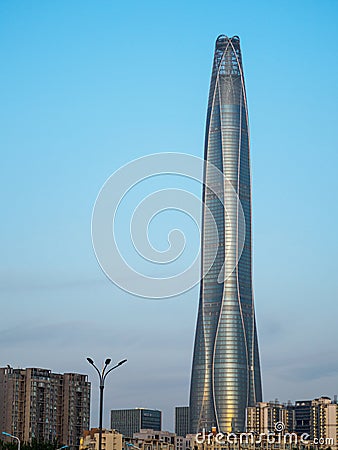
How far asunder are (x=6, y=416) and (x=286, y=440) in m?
→ 47.5

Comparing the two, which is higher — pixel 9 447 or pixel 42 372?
pixel 42 372

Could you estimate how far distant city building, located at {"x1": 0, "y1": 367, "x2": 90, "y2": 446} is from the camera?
535ft

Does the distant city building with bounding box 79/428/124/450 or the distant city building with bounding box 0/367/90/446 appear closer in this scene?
the distant city building with bounding box 79/428/124/450

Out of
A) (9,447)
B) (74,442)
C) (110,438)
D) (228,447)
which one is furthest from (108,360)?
(74,442)

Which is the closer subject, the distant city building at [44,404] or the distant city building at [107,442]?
the distant city building at [107,442]

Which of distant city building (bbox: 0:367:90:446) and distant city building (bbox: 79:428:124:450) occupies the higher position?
distant city building (bbox: 0:367:90:446)

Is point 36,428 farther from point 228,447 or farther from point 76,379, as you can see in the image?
point 228,447

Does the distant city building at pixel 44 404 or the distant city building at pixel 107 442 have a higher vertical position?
the distant city building at pixel 44 404

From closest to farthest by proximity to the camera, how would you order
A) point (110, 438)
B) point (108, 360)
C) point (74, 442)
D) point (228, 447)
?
point (108, 360), point (110, 438), point (228, 447), point (74, 442)

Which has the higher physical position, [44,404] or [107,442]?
[44,404]

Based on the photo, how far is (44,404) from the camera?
6565 inches

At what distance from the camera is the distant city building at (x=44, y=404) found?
163 meters

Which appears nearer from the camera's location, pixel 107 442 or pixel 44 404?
pixel 107 442

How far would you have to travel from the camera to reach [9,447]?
112m
